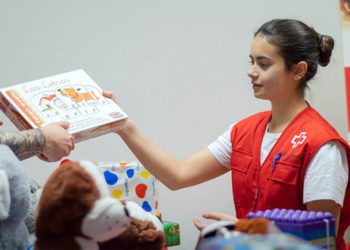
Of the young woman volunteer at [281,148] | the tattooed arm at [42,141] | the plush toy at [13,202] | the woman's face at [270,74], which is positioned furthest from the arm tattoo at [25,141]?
the woman's face at [270,74]

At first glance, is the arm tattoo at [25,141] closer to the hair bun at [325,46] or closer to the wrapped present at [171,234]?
the wrapped present at [171,234]

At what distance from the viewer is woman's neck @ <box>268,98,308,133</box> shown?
1515 mm

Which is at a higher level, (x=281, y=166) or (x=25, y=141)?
(x=25, y=141)

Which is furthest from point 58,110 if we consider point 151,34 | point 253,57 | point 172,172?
point 151,34

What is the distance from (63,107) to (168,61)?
0.78 m

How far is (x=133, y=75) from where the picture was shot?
1.90 meters

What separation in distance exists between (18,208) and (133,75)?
1.14m

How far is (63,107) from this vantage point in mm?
1219

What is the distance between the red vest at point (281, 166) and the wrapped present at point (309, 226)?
479mm

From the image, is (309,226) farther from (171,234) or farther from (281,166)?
(171,234)

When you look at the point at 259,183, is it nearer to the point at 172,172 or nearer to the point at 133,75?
the point at 172,172

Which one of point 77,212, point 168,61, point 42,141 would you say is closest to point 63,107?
point 42,141

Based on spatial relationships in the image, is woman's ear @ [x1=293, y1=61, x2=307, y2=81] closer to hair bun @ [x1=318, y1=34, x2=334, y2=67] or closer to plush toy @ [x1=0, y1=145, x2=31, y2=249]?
hair bun @ [x1=318, y1=34, x2=334, y2=67]

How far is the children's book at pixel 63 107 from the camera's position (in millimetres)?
1166
